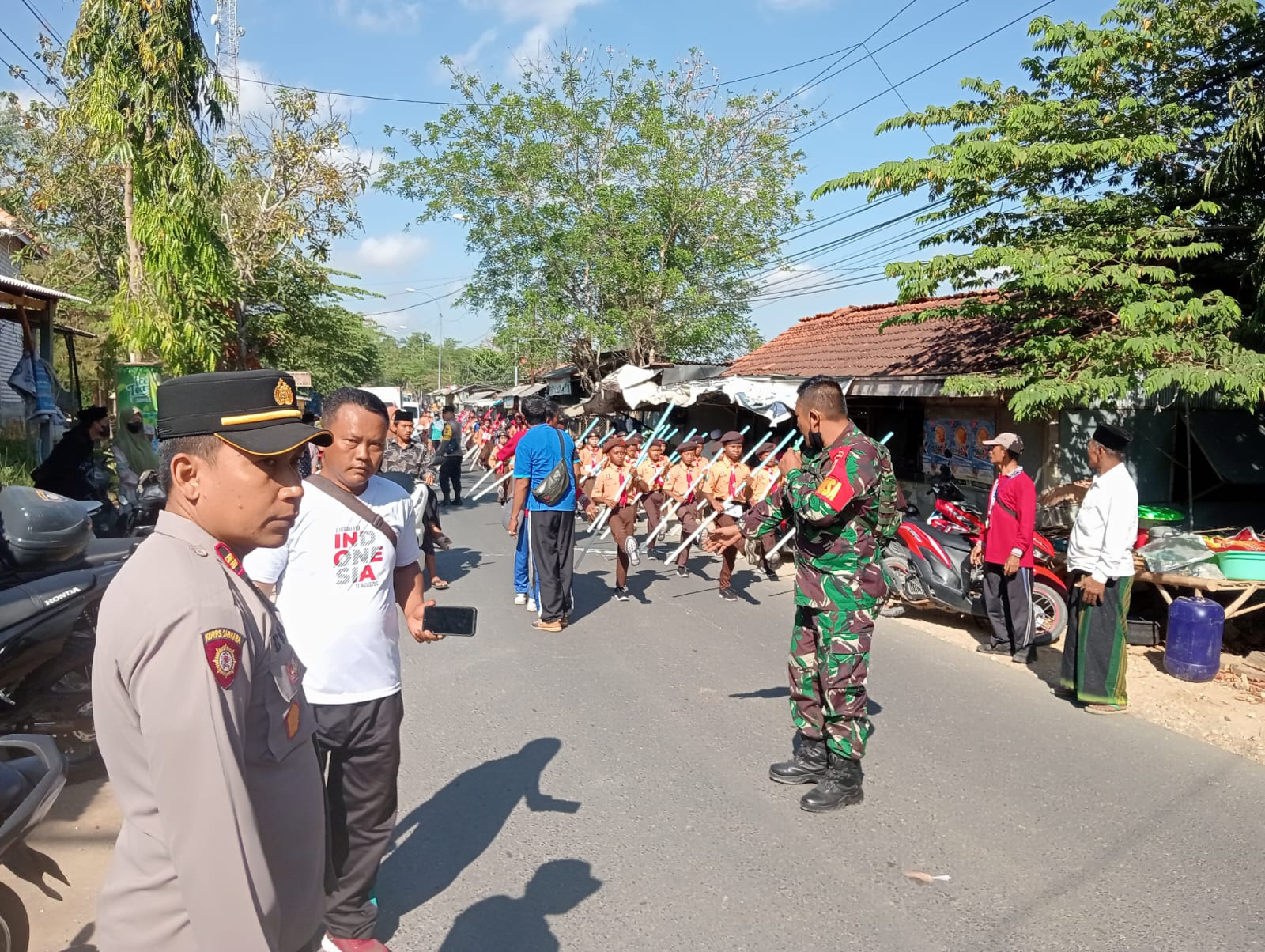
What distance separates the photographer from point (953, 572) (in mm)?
8008

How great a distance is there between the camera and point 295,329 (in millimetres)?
20469

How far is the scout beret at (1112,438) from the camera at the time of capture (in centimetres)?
555

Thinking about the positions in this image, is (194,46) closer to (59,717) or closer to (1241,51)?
(59,717)

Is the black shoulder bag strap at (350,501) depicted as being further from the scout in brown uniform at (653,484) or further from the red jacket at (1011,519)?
the scout in brown uniform at (653,484)

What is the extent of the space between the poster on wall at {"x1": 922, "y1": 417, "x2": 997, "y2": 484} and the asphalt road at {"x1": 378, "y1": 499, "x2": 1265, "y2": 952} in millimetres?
4617

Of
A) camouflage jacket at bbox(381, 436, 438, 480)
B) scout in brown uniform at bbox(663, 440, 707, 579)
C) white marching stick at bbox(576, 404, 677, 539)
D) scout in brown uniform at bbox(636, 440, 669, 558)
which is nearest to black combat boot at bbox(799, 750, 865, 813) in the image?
white marching stick at bbox(576, 404, 677, 539)

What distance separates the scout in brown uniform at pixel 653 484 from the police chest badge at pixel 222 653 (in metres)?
9.42

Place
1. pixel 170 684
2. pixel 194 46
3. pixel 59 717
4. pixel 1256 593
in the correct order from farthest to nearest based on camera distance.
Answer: pixel 194 46 < pixel 1256 593 < pixel 59 717 < pixel 170 684

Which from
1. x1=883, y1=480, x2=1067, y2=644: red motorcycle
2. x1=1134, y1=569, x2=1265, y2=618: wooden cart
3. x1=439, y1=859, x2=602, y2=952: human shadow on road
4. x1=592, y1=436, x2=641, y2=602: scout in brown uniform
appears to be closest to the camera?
x1=439, y1=859, x2=602, y2=952: human shadow on road

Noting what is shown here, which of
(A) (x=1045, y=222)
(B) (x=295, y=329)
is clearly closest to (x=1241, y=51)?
(A) (x=1045, y=222)

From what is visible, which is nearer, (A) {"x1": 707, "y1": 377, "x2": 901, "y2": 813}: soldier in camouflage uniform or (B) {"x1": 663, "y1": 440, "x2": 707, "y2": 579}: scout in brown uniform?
(A) {"x1": 707, "y1": 377, "x2": 901, "y2": 813}: soldier in camouflage uniform

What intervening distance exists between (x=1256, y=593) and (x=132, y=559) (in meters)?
8.63

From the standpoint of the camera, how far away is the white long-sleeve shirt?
5586 millimetres

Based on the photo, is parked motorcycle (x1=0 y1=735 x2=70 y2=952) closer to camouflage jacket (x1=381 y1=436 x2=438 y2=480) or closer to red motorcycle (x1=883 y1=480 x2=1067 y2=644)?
red motorcycle (x1=883 y1=480 x2=1067 y2=644)
